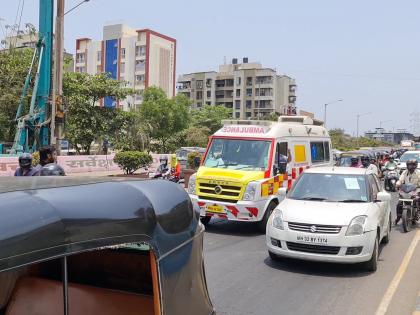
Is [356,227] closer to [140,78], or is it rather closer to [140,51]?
[140,78]

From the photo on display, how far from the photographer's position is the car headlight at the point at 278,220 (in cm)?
758

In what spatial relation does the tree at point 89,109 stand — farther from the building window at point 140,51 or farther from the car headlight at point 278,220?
the building window at point 140,51

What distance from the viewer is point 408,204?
1109 cm

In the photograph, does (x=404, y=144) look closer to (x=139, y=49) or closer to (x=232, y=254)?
(x=139, y=49)

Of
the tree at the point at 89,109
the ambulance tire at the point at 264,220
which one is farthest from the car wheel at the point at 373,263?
the tree at the point at 89,109

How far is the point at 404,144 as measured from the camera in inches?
2958

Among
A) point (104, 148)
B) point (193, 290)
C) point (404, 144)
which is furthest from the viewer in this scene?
point (404, 144)

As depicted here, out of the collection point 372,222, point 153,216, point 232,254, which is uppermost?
point 153,216

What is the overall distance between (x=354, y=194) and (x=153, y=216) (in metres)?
6.33

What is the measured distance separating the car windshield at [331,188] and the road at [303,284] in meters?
1.10

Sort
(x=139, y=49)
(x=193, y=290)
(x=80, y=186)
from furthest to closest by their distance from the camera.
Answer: (x=139, y=49), (x=193, y=290), (x=80, y=186)

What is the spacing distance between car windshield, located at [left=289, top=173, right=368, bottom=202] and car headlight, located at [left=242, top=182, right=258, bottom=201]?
1.61 metres

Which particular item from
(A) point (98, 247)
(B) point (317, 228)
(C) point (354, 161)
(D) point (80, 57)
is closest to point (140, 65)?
(D) point (80, 57)

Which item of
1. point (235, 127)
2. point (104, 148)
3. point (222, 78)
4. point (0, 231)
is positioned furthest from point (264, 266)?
point (222, 78)
